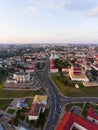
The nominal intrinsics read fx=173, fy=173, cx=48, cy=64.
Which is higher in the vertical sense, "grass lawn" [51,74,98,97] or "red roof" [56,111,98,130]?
"red roof" [56,111,98,130]

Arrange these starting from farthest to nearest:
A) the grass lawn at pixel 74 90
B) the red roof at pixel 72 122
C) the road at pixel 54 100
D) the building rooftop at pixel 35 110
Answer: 1. the grass lawn at pixel 74 90
2. the building rooftop at pixel 35 110
3. the road at pixel 54 100
4. the red roof at pixel 72 122

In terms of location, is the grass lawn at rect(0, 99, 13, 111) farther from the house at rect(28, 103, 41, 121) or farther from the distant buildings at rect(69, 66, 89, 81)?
the distant buildings at rect(69, 66, 89, 81)

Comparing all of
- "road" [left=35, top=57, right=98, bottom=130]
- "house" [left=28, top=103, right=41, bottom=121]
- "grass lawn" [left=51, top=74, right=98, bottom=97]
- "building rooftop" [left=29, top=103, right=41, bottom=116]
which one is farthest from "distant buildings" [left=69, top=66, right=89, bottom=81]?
"house" [left=28, top=103, right=41, bottom=121]

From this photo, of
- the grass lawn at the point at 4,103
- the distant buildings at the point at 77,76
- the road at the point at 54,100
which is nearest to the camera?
the road at the point at 54,100

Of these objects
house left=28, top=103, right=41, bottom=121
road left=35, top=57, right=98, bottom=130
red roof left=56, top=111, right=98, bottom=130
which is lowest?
road left=35, top=57, right=98, bottom=130

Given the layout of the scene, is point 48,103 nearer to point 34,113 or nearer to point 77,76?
point 34,113

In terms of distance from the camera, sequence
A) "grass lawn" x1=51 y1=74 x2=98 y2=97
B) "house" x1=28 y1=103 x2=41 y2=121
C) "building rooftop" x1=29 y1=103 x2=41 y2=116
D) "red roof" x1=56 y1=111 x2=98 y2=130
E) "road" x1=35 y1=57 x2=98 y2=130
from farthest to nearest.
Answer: "grass lawn" x1=51 y1=74 x2=98 y2=97 → "building rooftop" x1=29 y1=103 x2=41 y2=116 → "house" x1=28 y1=103 x2=41 y2=121 → "road" x1=35 y1=57 x2=98 y2=130 → "red roof" x1=56 y1=111 x2=98 y2=130

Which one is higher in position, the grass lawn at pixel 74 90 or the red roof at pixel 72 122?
the red roof at pixel 72 122

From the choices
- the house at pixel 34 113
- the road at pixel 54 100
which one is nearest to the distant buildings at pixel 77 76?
the road at pixel 54 100

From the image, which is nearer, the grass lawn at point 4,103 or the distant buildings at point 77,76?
the grass lawn at point 4,103

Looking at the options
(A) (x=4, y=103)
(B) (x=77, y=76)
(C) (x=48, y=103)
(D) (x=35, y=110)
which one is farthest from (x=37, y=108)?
(B) (x=77, y=76)

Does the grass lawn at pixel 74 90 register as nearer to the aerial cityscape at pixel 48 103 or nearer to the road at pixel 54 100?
the aerial cityscape at pixel 48 103

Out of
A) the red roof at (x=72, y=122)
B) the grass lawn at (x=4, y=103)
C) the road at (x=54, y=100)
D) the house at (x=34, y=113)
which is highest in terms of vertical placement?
the red roof at (x=72, y=122)
